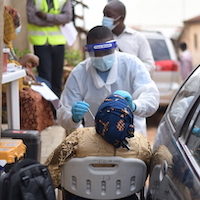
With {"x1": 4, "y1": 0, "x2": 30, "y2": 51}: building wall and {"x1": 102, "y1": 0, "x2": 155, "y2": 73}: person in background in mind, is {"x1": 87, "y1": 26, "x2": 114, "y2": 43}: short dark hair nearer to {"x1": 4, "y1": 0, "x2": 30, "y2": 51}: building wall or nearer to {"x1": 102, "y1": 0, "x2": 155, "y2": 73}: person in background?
{"x1": 102, "y1": 0, "x2": 155, "y2": 73}: person in background

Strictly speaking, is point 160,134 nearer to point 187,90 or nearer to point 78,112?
point 187,90

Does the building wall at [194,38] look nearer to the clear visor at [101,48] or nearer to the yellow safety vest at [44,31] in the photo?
the yellow safety vest at [44,31]

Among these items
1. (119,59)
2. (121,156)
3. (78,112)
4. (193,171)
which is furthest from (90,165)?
(119,59)

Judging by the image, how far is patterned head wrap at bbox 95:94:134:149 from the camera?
2.90m

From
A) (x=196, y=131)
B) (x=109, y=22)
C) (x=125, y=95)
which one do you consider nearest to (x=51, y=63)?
(x=109, y=22)

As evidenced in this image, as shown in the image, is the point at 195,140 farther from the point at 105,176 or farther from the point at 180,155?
the point at 105,176

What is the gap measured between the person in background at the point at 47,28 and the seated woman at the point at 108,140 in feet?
12.5

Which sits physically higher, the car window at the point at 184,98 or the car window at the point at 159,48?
the car window at the point at 184,98

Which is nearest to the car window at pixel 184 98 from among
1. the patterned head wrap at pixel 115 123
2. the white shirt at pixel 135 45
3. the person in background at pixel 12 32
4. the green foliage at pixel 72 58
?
the patterned head wrap at pixel 115 123

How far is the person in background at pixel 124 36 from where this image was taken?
5.34m

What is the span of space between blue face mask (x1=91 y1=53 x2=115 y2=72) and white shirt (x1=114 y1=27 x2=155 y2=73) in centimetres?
148

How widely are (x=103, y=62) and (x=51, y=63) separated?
10.8 feet

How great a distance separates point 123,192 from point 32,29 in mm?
4267

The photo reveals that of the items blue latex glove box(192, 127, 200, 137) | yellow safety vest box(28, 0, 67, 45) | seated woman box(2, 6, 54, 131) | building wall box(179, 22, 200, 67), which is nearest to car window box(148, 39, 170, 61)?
yellow safety vest box(28, 0, 67, 45)
